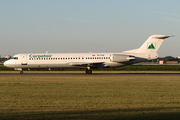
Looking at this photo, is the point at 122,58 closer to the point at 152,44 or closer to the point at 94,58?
the point at 94,58

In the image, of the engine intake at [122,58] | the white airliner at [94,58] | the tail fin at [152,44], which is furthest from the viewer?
the tail fin at [152,44]

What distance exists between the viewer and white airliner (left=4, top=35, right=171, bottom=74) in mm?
39719

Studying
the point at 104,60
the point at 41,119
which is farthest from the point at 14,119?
the point at 104,60

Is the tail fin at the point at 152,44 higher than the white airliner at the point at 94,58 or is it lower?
higher

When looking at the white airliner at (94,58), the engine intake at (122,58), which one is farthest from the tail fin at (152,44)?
the engine intake at (122,58)

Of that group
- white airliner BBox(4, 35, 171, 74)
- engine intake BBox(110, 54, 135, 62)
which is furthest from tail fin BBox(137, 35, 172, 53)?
engine intake BBox(110, 54, 135, 62)

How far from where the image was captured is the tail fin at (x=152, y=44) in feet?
132

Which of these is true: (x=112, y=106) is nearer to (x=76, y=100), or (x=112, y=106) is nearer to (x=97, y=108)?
(x=97, y=108)

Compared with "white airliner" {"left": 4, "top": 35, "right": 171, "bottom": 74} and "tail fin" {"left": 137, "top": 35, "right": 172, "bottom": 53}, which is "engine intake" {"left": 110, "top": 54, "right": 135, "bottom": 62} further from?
"tail fin" {"left": 137, "top": 35, "right": 172, "bottom": 53}

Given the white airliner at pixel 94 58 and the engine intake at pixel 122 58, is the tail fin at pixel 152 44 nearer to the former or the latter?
the white airliner at pixel 94 58

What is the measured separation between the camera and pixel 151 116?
952 cm

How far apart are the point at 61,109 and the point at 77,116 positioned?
171 centimetres

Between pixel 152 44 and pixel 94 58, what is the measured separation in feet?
32.3

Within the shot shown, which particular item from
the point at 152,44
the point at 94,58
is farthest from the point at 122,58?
the point at 152,44
